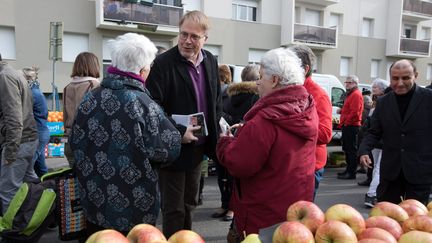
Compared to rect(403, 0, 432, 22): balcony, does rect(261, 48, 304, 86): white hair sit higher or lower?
lower

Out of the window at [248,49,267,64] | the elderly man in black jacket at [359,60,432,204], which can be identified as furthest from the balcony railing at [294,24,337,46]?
the elderly man in black jacket at [359,60,432,204]

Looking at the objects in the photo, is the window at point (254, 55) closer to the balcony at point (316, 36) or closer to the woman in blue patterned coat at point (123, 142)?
the balcony at point (316, 36)

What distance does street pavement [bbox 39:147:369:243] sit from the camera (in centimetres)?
432

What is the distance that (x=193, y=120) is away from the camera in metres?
2.67

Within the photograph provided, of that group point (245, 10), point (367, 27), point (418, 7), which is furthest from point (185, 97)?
point (418, 7)

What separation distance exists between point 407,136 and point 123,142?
2.27 meters

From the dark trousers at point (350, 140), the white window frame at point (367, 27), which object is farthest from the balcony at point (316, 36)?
the dark trousers at point (350, 140)

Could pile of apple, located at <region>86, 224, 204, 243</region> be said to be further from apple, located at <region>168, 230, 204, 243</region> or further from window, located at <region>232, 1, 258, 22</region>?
window, located at <region>232, 1, 258, 22</region>

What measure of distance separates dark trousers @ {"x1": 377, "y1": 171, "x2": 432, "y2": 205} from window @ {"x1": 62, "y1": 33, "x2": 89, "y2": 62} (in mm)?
15862

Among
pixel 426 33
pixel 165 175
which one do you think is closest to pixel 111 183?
pixel 165 175

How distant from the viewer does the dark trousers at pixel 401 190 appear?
310 cm

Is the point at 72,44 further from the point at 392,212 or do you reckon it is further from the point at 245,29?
the point at 392,212

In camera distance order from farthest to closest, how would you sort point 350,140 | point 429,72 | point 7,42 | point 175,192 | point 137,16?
point 429,72, point 137,16, point 7,42, point 350,140, point 175,192

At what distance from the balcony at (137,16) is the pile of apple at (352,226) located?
16559 mm
